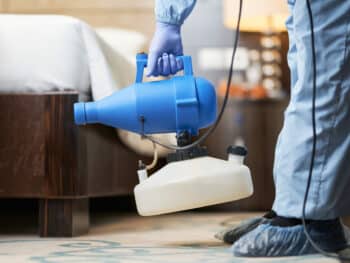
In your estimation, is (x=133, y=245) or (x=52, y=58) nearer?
(x=133, y=245)

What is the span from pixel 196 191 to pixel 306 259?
0.25 metres

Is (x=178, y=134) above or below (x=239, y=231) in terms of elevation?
above

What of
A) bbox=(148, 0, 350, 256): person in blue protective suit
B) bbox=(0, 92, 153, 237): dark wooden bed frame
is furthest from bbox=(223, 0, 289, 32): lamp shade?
bbox=(148, 0, 350, 256): person in blue protective suit

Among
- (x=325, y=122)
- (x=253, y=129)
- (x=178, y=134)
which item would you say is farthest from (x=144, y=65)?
(x=253, y=129)

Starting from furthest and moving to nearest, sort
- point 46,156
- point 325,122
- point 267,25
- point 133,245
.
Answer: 1. point 267,25
2. point 46,156
3. point 133,245
4. point 325,122

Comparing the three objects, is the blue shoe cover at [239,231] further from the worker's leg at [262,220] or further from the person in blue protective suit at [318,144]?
the person in blue protective suit at [318,144]

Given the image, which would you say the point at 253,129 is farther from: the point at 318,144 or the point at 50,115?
the point at 318,144

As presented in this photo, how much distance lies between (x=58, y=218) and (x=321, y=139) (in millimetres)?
750

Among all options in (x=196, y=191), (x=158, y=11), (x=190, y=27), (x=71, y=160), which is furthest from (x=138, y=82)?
(x=190, y=27)

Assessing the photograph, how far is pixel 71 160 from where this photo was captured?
1.76m

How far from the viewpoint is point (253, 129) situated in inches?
109

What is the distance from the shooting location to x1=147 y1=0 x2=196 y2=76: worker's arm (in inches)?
57.4

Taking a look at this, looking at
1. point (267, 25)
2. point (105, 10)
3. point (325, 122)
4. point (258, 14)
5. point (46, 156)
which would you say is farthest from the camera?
point (105, 10)

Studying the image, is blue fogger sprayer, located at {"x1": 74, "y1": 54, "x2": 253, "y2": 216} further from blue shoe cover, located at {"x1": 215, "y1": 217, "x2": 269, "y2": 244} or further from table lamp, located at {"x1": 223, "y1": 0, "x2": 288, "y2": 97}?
table lamp, located at {"x1": 223, "y1": 0, "x2": 288, "y2": 97}
